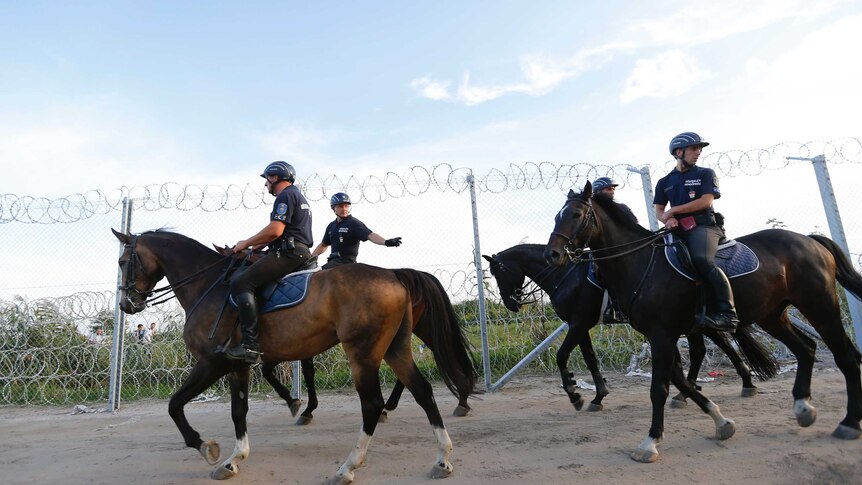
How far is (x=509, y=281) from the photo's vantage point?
26.0ft

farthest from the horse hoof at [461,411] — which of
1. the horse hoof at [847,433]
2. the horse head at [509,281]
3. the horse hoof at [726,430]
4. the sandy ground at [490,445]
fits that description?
the horse hoof at [847,433]

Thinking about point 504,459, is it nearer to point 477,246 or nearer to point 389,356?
point 389,356

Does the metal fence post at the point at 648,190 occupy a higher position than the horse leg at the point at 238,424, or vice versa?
the metal fence post at the point at 648,190

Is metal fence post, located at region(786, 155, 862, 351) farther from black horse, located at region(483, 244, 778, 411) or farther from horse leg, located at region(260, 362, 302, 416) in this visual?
horse leg, located at region(260, 362, 302, 416)

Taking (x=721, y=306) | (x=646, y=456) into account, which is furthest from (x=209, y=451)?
(x=721, y=306)

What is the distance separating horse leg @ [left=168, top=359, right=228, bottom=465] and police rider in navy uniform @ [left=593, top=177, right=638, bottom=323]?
397 cm

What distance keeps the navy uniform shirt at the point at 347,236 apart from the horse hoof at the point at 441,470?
3508 millimetres

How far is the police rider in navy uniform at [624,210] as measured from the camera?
5.45m

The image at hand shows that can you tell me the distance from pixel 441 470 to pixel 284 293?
2038mm

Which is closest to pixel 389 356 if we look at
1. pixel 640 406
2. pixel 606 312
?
pixel 606 312

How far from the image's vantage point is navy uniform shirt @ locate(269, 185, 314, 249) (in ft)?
16.3

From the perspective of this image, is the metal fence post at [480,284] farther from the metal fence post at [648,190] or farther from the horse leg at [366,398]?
A: the horse leg at [366,398]

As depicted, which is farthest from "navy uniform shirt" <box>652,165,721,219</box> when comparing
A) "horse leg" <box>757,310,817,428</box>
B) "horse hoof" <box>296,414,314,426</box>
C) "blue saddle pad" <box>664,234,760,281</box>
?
"horse hoof" <box>296,414,314,426</box>

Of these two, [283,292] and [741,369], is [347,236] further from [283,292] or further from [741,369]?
[741,369]
